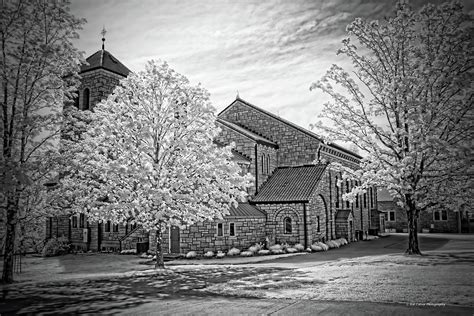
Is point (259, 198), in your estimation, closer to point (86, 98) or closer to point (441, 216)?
point (86, 98)

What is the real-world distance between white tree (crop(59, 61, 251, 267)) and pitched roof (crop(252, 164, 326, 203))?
972cm

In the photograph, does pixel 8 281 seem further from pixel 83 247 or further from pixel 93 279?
pixel 83 247

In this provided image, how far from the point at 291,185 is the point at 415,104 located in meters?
14.1

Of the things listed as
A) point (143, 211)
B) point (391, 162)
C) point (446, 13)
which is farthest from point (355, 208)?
point (143, 211)

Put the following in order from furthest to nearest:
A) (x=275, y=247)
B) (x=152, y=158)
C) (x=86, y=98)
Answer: (x=86, y=98) < (x=275, y=247) < (x=152, y=158)

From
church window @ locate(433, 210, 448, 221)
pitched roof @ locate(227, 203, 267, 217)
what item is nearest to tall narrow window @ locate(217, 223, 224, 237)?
pitched roof @ locate(227, 203, 267, 217)

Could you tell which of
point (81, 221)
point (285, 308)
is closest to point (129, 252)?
point (81, 221)

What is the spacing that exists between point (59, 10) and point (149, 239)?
660 inches

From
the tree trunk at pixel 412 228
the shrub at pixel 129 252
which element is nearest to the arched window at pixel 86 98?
the shrub at pixel 129 252

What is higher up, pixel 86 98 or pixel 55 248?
pixel 86 98

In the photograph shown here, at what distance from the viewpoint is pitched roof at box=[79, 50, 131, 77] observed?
112 ft

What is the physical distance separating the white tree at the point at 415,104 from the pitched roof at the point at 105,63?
21144 millimetres

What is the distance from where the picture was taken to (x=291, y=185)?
30.8m

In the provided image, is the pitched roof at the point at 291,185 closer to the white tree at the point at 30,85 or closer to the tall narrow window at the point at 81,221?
the tall narrow window at the point at 81,221
